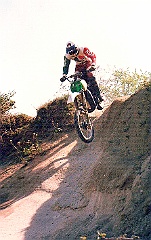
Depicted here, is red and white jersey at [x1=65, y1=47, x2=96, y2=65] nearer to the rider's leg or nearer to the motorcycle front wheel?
the rider's leg

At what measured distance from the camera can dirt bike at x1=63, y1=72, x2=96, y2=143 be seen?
9.82m

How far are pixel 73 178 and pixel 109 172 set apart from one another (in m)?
2.58

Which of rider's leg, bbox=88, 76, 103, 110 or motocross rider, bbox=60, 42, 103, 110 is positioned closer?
motocross rider, bbox=60, 42, 103, 110

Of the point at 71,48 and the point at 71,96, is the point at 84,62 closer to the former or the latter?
the point at 71,48

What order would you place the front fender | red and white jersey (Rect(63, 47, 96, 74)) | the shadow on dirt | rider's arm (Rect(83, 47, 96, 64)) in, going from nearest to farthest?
the front fender < red and white jersey (Rect(63, 47, 96, 74)) < rider's arm (Rect(83, 47, 96, 64)) < the shadow on dirt

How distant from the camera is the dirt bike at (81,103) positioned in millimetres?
9823

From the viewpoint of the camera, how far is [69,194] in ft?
36.8

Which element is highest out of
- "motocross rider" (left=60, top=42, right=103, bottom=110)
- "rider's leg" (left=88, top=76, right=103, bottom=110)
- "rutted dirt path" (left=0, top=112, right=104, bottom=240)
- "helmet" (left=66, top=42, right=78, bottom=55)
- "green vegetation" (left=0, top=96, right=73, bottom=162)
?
"helmet" (left=66, top=42, right=78, bottom=55)

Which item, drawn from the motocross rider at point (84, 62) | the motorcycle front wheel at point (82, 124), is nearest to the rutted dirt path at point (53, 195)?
the motorcycle front wheel at point (82, 124)

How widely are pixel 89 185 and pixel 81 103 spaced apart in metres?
2.35

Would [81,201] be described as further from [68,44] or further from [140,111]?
[68,44]

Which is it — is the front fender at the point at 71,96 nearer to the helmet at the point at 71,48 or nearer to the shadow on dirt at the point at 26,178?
the helmet at the point at 71,48

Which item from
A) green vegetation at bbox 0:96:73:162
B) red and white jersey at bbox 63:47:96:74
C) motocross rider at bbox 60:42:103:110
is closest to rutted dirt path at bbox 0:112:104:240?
green vegetation at bbox 0:96:73:162

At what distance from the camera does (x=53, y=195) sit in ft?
38.8
